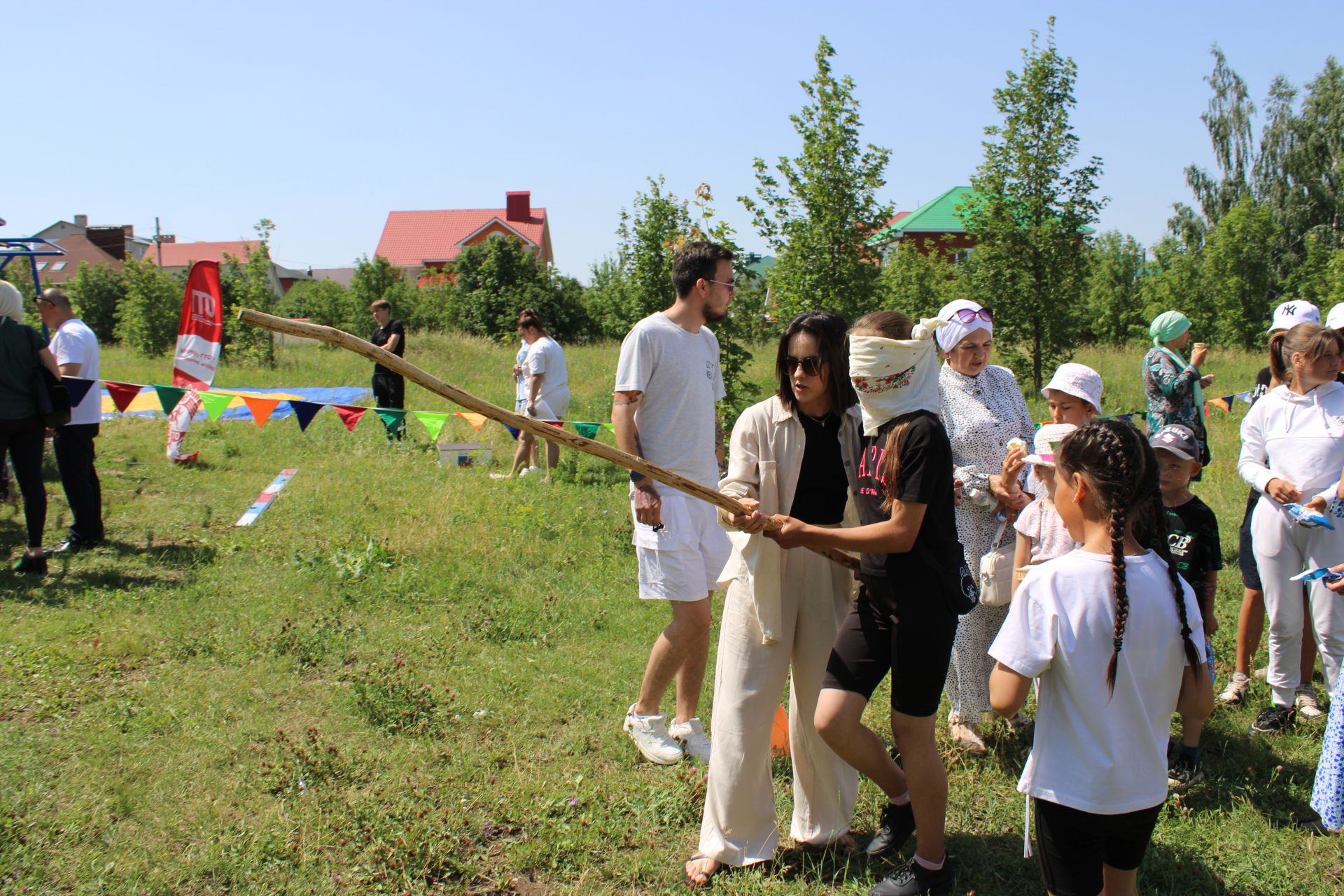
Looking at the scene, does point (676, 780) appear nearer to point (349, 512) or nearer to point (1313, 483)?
Result: point (1313, 483)

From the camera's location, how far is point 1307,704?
459cm

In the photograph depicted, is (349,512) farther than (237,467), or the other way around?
(237,467)

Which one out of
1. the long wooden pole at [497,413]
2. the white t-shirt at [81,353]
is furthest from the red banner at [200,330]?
the long wooden pole at [497,413]

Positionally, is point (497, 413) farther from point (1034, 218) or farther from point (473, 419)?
point (1034, 218)

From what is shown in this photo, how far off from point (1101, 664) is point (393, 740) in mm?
3118

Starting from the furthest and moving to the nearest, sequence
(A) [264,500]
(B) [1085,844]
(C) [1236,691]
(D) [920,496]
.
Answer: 1. (A) [264,500]
2. (C) [1236,691]
3. (D) [920,496]
4. (B) [1085,844]

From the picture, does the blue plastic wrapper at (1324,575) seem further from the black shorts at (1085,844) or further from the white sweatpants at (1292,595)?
the black shorts at (1085,844)

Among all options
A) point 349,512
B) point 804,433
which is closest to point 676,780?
point 804,433

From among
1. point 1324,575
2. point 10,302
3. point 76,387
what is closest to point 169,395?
point 76,387

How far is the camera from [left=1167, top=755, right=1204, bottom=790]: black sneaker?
3912mm

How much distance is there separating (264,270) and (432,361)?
167 inches

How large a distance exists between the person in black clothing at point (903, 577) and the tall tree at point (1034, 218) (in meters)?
11.7

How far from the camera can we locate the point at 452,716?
455cm

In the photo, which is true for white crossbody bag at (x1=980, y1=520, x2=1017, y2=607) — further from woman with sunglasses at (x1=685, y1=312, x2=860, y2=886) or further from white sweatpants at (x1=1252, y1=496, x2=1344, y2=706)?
white sweatpants at (x1=1252, y1=496, x2=1344, y2=706)
